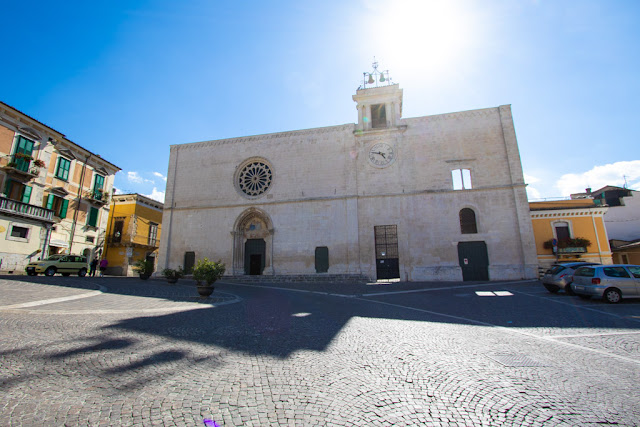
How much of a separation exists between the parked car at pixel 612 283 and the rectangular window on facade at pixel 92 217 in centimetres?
3278

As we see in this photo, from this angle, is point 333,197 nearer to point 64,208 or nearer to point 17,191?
point 64,208

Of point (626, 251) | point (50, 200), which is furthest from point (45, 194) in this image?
point (626, 251)

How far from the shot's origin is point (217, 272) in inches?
Answer: 449

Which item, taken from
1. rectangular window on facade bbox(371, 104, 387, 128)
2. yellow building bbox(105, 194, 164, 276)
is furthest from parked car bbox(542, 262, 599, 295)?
yellow building bbox(105, 194, 164, 276)

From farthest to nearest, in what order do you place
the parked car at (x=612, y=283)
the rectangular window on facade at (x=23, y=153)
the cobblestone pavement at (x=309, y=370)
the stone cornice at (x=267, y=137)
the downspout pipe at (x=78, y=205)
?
the stone cornice at (x=267, y=137) → the downspout pipe at (x=78, y=205) → the rectangular window on facade at (x=23, y=153) → the parked car at (x=612, y=283) → the cobblestone pavement at (x=309, y=370)

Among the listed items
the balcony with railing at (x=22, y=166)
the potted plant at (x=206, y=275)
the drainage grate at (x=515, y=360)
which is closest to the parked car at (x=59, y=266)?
the balcony with railing at (x=22, y=166)

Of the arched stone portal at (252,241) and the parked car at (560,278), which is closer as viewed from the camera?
the parked car at (560,278)

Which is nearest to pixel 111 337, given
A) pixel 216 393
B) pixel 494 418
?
pixel 216 393

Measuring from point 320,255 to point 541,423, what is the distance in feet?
67.0

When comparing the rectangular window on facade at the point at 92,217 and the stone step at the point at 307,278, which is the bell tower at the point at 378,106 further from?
the rectangular window on facade at the point at 92,217

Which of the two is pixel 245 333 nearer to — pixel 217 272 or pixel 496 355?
pixel 496 355

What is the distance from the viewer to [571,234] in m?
23.3

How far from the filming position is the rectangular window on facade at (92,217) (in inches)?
1017

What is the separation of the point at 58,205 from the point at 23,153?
4.23m
